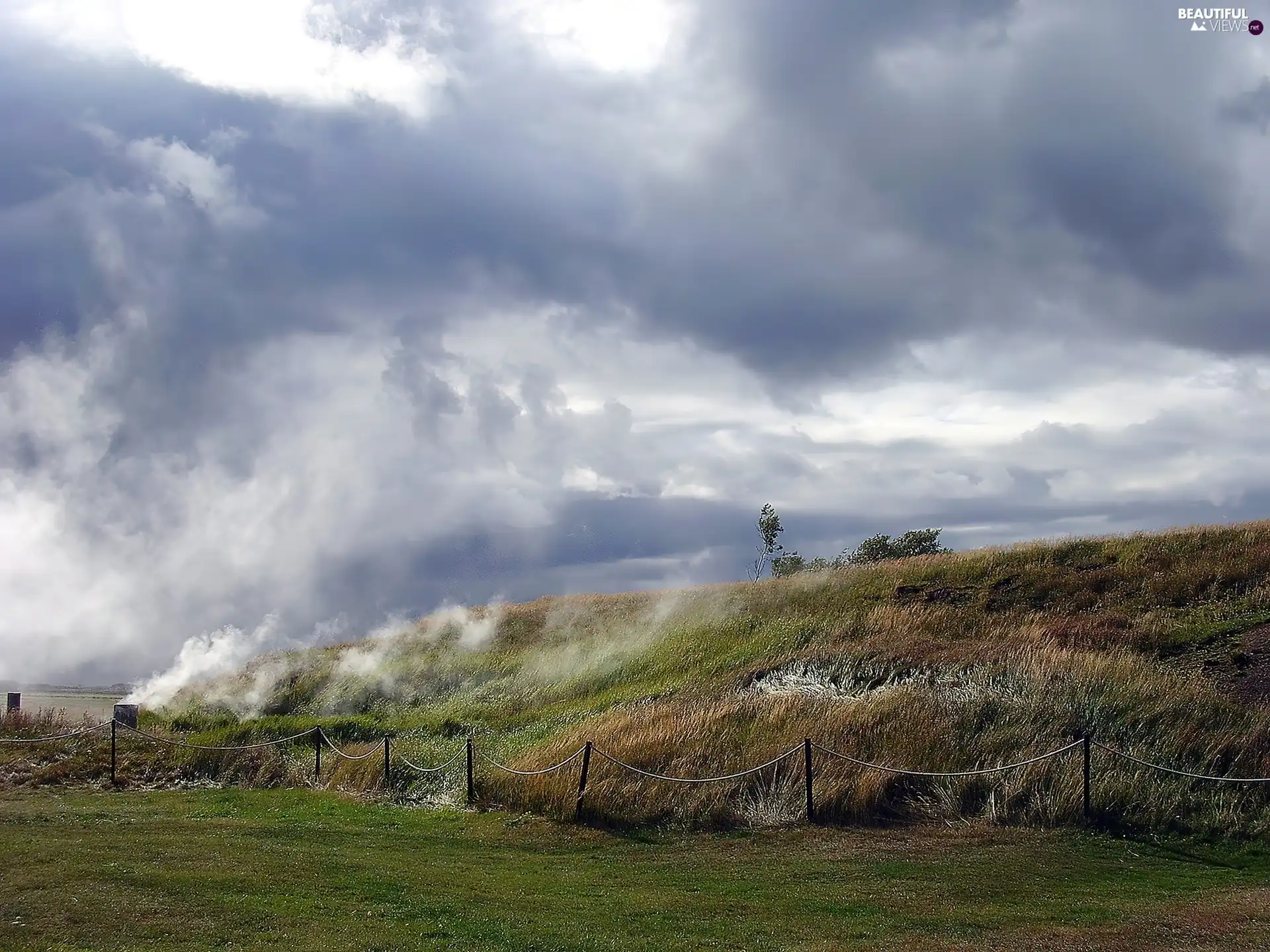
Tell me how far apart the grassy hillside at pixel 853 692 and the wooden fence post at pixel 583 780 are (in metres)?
0.17

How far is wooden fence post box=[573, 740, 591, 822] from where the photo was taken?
19.7m

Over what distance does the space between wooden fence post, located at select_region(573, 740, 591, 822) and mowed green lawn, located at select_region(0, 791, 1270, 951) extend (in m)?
0.59

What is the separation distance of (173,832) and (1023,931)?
14.4 metres

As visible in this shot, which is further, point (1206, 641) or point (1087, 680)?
point (1206, 641)

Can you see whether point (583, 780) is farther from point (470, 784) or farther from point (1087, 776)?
point (1087, 776)

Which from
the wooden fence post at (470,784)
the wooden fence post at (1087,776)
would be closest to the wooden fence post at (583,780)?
the wooden fence post at (470,784)

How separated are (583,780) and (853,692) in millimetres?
9058

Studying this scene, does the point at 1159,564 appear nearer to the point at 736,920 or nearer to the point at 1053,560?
the point at 1053,560

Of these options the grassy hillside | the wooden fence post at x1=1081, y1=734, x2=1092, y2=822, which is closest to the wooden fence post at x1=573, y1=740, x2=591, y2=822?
the grassy hillside

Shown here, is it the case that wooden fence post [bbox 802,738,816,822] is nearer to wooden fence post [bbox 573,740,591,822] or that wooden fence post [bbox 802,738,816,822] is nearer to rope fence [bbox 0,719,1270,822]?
rope fence [bbox 0,719,1270,822]

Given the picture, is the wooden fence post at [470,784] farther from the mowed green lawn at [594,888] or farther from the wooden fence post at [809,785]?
the wooden fence post at [809,785]

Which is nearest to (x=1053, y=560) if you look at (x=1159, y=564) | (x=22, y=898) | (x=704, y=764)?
(x=1159, y=564)

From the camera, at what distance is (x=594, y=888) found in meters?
14.5

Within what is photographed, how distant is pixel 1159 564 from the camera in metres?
32.1
